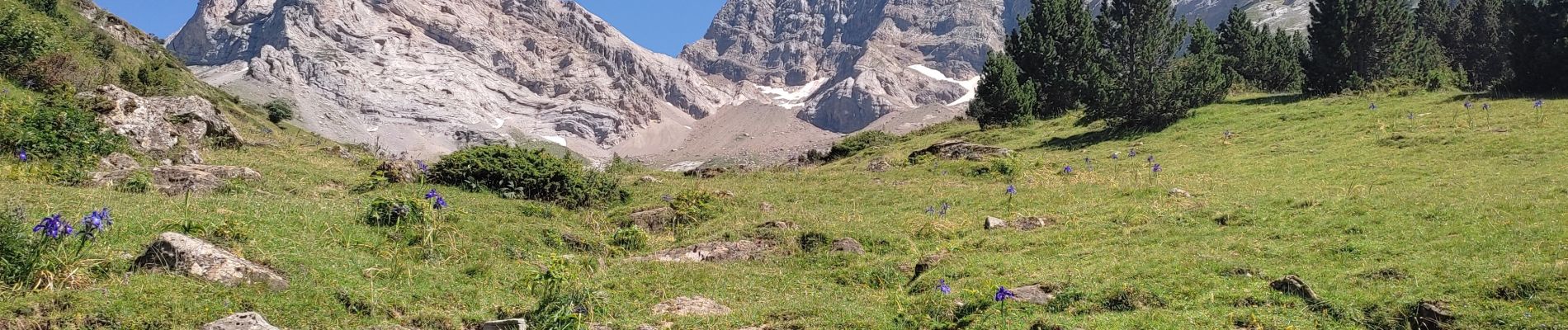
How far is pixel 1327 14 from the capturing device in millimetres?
37812

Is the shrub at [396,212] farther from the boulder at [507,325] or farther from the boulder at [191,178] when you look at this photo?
the boulder at [507,325]

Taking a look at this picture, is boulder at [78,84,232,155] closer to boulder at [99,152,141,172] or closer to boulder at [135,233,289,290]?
boulder at [99,152,141,172]

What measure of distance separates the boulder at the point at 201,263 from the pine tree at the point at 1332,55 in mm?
37826

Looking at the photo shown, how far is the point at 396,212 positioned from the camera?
13344mm

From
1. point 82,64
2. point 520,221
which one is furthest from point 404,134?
point 520,221

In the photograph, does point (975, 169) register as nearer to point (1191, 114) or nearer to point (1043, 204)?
point (1043, 204)

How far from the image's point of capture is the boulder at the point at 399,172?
18.2m

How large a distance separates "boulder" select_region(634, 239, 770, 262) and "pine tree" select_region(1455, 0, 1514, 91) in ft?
146

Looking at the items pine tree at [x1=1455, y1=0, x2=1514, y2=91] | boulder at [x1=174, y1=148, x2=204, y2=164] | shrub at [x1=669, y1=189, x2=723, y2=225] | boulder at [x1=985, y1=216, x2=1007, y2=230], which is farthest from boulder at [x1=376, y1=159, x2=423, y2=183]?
pine tree at [x1=1455, y1=0, x2=1514, y2=91]

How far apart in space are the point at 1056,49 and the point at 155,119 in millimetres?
41453

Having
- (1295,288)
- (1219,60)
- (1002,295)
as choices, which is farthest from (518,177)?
(1219,60)

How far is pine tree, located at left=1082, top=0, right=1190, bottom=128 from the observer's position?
31.2 metres

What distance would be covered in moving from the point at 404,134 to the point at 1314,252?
19748 cm

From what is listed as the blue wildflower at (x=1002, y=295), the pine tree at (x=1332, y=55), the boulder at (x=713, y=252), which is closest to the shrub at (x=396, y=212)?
the boulder at (x=713, y=252)
